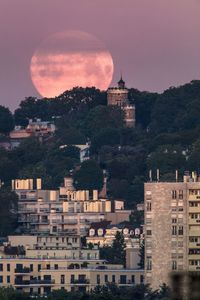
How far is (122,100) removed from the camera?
135750 millimetres

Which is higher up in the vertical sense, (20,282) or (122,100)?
(122,100)

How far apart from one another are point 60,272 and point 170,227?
7451 mm

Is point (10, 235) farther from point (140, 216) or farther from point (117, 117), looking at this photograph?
point (117, 117)

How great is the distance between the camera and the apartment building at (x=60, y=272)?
66625mm

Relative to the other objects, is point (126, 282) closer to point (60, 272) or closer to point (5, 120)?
point (60, 272)

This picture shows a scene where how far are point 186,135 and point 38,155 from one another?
375 inches

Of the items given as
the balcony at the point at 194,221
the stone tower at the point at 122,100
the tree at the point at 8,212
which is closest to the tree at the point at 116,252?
the tree at the point at 8,212

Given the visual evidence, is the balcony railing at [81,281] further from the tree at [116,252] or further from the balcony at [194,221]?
the balcony at [194,221]

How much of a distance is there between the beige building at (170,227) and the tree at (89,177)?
39007 millimetres

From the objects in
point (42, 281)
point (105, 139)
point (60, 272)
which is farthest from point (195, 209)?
point (105, 139)

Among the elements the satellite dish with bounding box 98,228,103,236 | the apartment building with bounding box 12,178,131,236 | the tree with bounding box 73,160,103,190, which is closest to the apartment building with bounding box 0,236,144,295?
the satellite dish with bounding box 98,228,103,236

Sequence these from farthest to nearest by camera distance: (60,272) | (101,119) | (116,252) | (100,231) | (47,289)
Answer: (101,119) → (100,231) → (116,252) → (60,272) → (47,289)

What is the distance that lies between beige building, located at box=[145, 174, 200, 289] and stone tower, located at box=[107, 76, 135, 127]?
66.4 m

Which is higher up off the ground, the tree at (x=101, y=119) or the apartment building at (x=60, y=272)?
the tree at (x=101, y=119)
